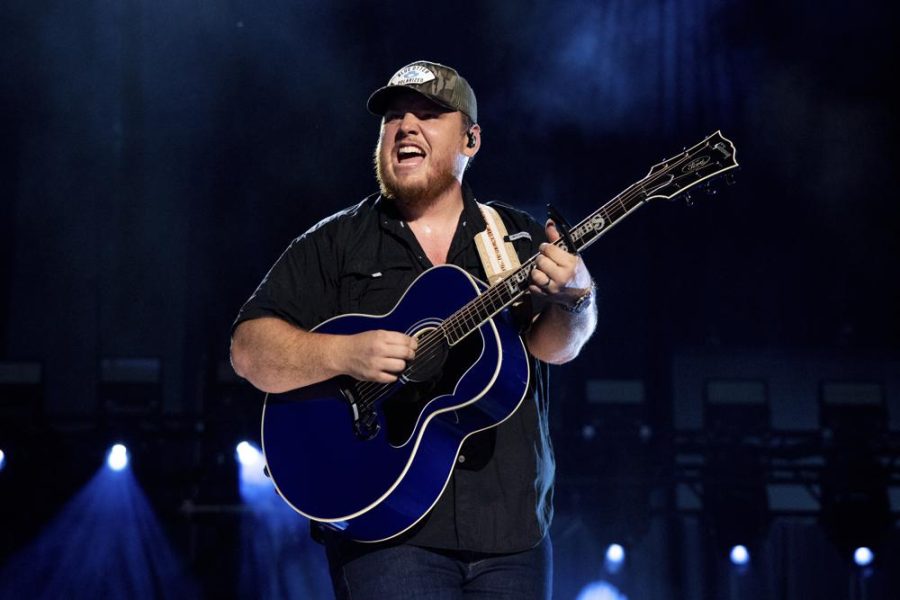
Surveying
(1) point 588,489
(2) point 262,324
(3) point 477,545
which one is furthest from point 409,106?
(1) point 588,489

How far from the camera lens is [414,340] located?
2607mm

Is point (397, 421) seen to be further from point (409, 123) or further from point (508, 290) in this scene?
point (409, 123)

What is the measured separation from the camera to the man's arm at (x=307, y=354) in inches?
100

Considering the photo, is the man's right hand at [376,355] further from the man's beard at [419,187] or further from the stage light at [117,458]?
the stage light at [117,458]

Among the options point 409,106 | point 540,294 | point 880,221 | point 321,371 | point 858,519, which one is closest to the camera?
point 540,294

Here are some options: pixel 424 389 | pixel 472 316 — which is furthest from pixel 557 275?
pixel 424 389

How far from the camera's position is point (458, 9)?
9969mm

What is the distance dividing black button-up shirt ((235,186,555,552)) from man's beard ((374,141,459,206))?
2.4 inches

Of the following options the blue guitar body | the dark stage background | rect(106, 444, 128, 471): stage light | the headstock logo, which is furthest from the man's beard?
rect(106, 444, 128, 471): stage light

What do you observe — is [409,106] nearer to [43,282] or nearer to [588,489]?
[588,489]

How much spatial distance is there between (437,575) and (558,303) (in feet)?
2.59

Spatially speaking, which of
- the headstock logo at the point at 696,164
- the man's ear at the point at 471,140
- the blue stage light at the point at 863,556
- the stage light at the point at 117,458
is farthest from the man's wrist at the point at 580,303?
the stage light at the point at 117,458

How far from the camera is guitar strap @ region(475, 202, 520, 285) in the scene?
2.78 meters

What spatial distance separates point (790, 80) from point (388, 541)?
9.50 meters
